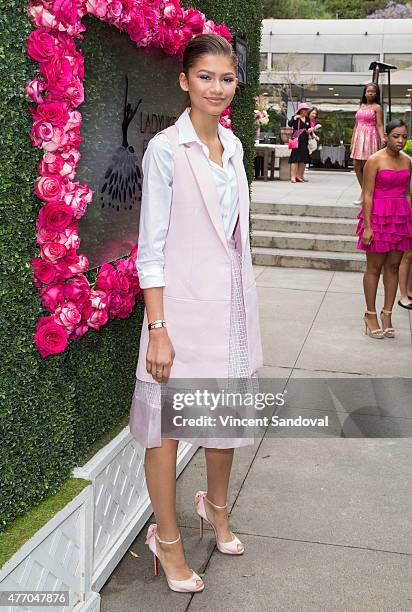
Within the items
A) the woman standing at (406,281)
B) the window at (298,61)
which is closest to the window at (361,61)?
the window at (298,61)

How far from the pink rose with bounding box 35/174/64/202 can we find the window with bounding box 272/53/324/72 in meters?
33.9

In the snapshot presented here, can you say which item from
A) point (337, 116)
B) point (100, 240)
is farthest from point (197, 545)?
point (337, 116)

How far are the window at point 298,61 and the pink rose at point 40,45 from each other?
33.8 m

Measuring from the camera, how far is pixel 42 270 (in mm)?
2492

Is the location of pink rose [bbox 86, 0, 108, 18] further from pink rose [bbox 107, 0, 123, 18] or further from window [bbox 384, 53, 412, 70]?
window [bbox 384, 53, 412, 70]

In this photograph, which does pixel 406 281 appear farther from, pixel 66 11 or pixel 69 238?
pixel 66 11

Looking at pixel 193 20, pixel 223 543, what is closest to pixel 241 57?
pixel 193 20

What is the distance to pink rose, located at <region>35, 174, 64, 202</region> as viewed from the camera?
2.43 meters

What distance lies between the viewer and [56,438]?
9.06 ft

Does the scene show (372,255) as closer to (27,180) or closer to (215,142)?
(215,142)

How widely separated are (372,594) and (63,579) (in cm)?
122

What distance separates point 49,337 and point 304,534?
1.61 meters

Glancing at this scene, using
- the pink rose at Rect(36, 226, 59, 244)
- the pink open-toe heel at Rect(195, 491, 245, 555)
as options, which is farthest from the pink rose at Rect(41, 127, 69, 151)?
the pink open-toe heel at Rect(195, 491, 245, 555)

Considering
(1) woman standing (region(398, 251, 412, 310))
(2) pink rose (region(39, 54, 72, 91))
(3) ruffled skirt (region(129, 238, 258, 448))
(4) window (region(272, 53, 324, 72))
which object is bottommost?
(1) woman standing (region(398, 251, 412, 310))
